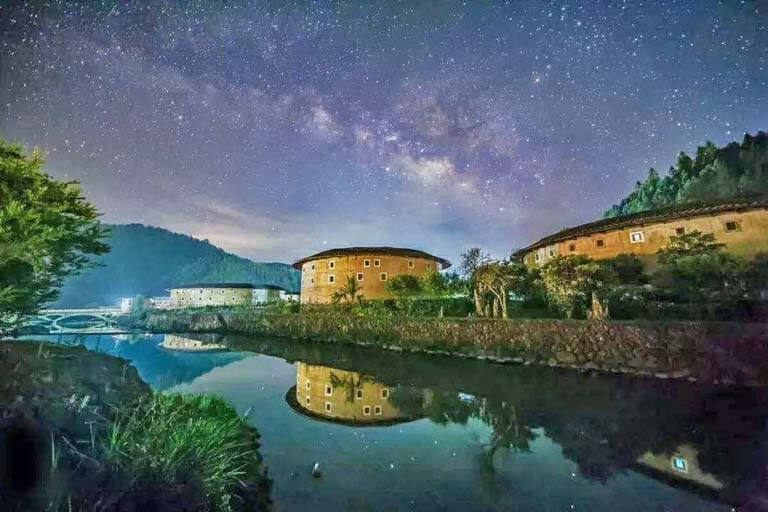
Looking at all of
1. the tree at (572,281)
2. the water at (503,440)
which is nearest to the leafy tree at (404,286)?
the tree at (572,281)

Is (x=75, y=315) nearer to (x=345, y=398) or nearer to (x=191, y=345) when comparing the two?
(x=191, y=345)

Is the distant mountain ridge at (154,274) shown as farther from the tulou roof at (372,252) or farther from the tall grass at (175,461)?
the tall grass at (175,461)

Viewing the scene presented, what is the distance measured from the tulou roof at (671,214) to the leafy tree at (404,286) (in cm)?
1532

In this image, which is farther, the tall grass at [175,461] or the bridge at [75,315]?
the bridge at [75,315]

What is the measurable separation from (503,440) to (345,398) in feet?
21.7

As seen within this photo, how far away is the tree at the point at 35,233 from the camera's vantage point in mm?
8720

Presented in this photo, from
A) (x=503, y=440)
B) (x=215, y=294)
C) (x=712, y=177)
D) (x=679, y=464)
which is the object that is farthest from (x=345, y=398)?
(x=215, y=294)

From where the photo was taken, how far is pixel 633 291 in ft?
70.6

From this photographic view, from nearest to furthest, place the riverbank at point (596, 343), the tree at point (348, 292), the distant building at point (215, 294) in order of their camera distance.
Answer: the riverbank at point (596, 343) < the tree at point (348, 292) < the distant building at point (215, 294)

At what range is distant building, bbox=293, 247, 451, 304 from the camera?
133 feet

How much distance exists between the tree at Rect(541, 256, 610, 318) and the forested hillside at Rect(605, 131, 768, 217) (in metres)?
22.0

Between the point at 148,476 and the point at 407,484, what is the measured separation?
15.7 feet

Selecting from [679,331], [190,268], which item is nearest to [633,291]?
[679,331]

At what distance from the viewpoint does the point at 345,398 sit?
13070 millimetres
